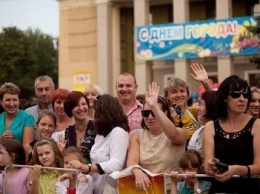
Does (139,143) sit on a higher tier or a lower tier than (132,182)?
higher

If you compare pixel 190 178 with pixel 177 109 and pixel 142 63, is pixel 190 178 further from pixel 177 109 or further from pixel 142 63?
pixel 142 63

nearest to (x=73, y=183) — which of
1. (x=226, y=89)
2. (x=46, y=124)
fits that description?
(x=46, y=124)

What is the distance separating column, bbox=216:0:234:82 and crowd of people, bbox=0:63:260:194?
25.6m

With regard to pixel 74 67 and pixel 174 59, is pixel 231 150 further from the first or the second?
pixel 74 67

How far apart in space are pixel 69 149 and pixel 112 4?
31.7m

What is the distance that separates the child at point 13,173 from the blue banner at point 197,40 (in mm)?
25533

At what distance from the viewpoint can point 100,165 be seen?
509 centimetres

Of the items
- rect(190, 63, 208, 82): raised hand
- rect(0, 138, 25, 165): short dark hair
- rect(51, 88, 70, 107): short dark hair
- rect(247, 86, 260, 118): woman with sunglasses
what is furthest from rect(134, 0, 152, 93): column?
rect(0, 138, 25, 165): short dark hair

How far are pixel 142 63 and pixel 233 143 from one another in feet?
98.1

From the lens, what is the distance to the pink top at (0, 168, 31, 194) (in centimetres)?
562

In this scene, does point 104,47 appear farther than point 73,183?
Yes

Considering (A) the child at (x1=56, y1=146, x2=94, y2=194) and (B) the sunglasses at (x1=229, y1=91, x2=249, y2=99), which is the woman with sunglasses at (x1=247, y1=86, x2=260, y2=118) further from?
(A) the child at (x1=56, y1=146, x2=94, y2=194)

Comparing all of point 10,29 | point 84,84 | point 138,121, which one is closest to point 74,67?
point 84,84

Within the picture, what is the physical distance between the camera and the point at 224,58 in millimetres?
32000
